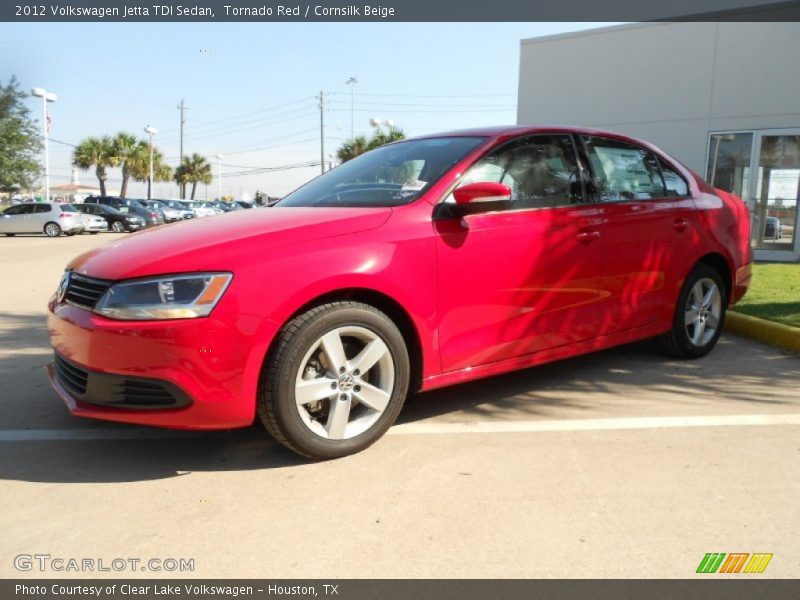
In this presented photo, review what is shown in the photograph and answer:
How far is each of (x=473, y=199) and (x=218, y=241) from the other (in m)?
1.28

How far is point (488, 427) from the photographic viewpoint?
356cm

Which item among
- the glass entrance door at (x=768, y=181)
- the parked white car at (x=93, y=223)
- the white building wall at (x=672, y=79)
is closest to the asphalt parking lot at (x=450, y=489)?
the white building wall at (x=672, y=79)

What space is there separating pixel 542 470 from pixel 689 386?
182cm

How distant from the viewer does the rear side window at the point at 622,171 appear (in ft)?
13.7

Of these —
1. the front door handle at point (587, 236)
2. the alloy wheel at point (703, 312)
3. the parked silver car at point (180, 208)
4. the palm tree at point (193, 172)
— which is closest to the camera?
the front door handle at point (587, 236)

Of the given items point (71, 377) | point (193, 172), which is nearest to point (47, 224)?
point (71, 377)

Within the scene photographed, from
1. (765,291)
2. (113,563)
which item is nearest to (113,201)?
(765,291)

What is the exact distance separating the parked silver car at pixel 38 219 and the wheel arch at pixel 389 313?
26.3 meters

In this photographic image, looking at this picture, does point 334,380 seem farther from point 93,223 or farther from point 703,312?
point 93,223

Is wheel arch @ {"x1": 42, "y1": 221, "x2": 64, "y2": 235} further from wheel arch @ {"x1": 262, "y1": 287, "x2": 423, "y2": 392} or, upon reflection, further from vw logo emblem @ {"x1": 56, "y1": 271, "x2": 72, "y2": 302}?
wheel arch @ {"x1": 262, "y1": 287, "x2": 423, "y2": 392}

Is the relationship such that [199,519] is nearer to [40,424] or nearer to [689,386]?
[40,424]

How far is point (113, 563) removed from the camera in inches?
89.4

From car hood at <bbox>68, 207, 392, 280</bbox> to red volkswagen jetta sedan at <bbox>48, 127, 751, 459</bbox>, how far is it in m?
0.01

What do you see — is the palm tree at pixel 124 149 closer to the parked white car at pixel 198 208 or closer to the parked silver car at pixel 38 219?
the parked white car at pixel 198 208
